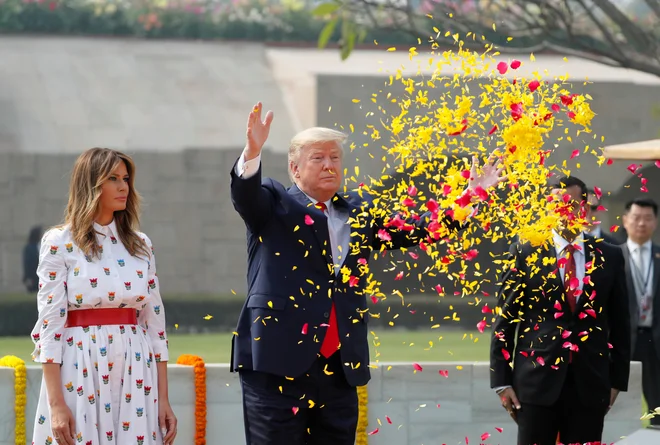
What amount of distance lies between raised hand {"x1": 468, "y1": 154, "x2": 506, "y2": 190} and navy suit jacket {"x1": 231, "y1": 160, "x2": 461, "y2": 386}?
0.15 meters

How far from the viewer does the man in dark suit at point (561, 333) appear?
455cm

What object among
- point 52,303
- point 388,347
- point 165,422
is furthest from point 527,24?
point 388,347

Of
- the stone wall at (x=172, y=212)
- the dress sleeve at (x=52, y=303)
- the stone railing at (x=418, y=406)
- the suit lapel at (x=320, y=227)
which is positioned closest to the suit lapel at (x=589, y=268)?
the stone railing at (x=418, y=406)

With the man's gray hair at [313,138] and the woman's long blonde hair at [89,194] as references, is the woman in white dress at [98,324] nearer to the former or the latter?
the woman's long blonde hair at [89,194]

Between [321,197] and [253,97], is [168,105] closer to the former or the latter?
[253,97]

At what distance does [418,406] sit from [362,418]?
31cm

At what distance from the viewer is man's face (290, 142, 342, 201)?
3740 mm

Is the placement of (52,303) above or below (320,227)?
below

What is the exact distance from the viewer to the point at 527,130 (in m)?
3.68

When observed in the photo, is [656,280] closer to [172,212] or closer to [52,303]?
[52,303]

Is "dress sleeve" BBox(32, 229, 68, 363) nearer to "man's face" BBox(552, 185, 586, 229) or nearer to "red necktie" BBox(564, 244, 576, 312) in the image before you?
"man's face" BBox(552, 185, 586, 229)

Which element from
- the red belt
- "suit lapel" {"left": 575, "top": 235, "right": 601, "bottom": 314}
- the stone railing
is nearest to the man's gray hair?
the red belt

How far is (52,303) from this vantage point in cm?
360

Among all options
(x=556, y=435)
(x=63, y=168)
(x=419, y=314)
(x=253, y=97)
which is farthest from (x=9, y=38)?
(x=556, y=435)
